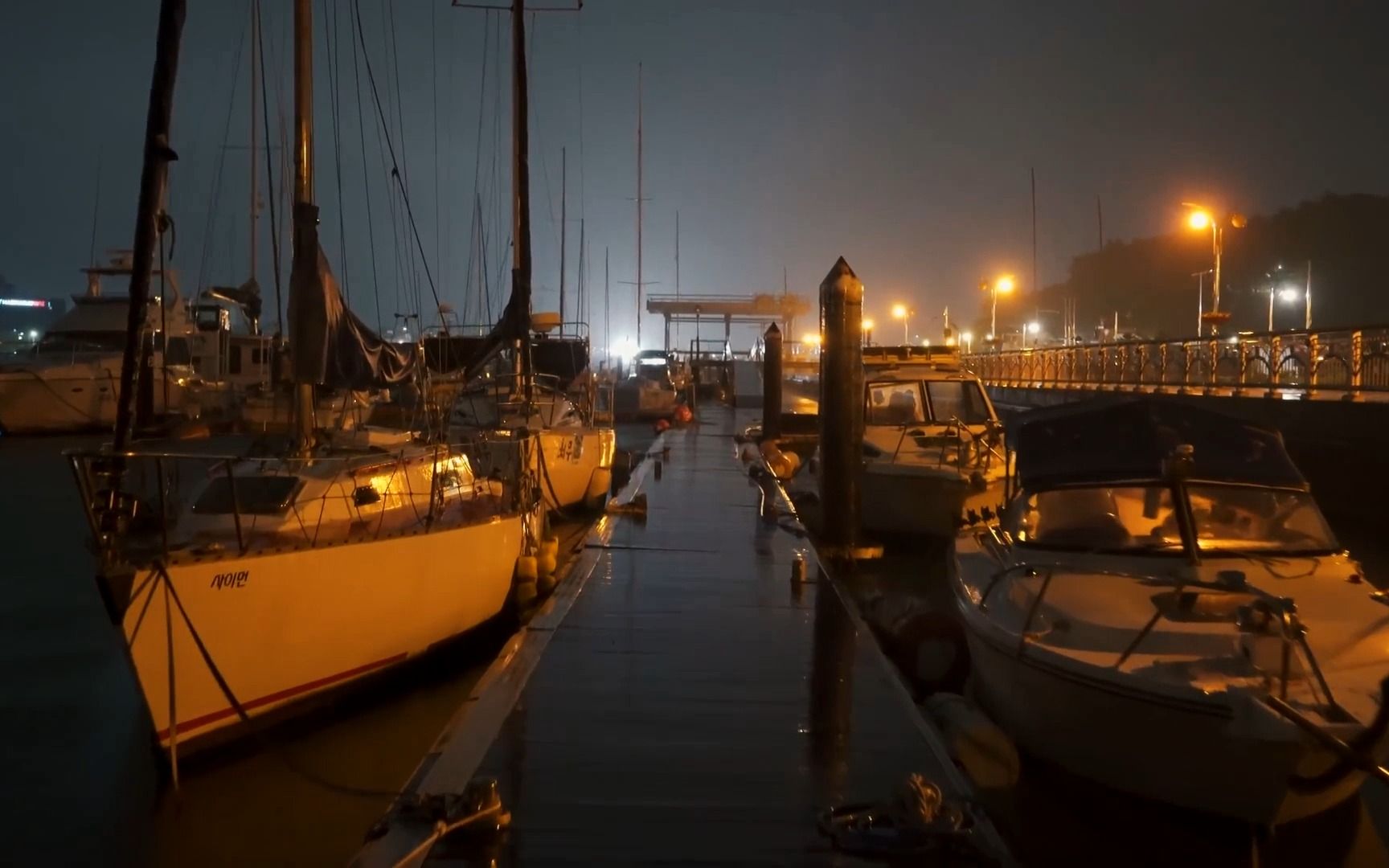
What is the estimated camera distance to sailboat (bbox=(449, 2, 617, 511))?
19.5 metres

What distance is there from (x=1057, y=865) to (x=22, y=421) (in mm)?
42205

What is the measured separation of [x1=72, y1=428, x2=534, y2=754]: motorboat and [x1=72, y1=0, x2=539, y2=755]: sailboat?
2cm

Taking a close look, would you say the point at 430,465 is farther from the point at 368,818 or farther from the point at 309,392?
the point at 368,818

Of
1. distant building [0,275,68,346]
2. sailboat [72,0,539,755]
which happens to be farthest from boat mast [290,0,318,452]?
distant building [0,275,68,346]

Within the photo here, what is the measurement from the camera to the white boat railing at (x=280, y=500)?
329 inches

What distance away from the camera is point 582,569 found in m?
12.3

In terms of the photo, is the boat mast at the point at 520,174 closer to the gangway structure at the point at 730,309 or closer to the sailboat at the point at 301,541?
the sailboat at the point at 301,541

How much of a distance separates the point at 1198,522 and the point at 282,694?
737 cm

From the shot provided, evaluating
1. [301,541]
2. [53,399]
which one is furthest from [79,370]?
[301,541]

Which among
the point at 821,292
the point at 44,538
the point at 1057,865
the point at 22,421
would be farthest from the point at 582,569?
the point at 22,421

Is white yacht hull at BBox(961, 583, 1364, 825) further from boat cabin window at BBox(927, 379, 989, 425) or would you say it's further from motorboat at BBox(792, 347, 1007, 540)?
boat cabin window at BBox(927, 379, 989, 425)

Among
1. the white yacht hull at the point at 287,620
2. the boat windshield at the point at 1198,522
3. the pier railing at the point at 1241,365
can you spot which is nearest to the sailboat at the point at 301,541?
the white yacht hull at the point at 287,620

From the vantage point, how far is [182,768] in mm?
8523

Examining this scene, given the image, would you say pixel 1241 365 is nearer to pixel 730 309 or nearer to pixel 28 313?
pixel 730 309
